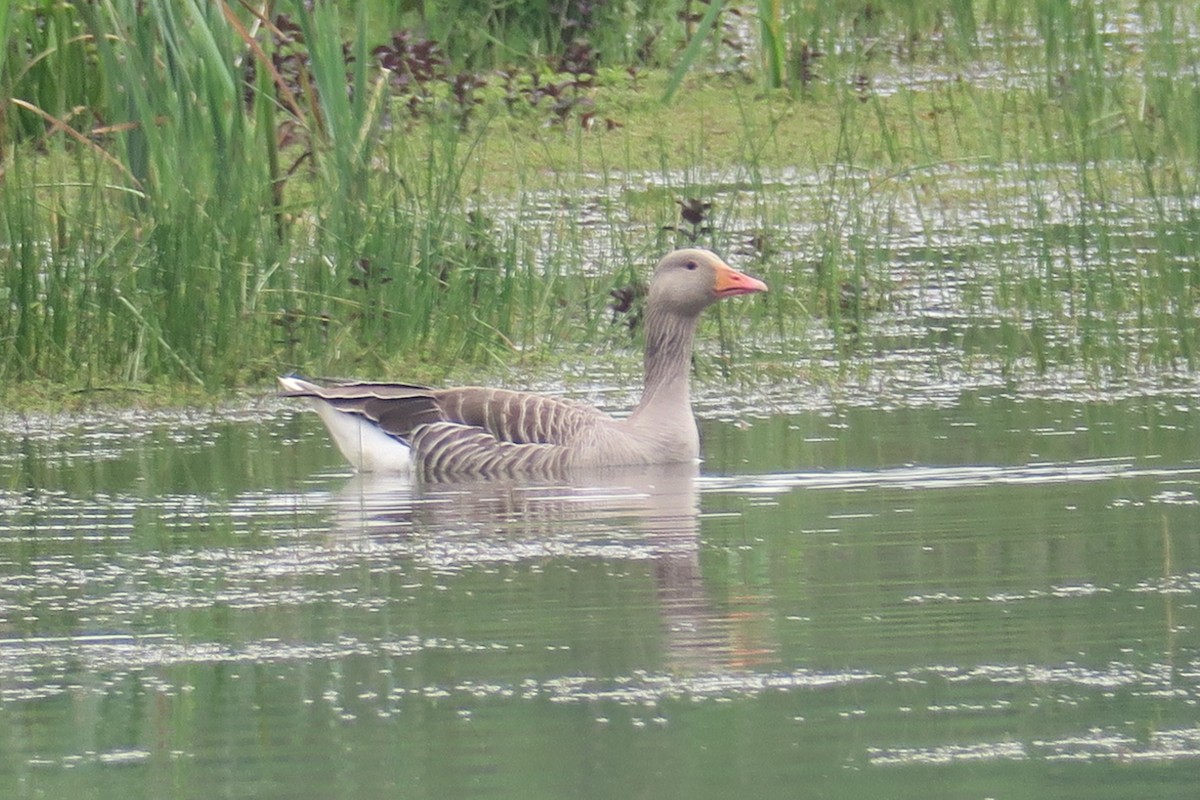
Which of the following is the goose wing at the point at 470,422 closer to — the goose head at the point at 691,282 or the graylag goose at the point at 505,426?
the graylag goose at the point at 505,426

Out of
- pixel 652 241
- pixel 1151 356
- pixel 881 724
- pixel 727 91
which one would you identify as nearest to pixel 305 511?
pixel 881 724

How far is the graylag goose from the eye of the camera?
8.03 metres

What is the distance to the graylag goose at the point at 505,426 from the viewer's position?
8031 millimetres

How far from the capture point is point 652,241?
1133cm

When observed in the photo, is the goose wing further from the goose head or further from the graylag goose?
the goose head

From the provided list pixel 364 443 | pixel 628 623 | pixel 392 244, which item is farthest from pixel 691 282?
pixel 628 623

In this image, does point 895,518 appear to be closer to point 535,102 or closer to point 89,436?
point 89,436

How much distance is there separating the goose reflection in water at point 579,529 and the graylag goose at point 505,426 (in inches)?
Result: 3.2

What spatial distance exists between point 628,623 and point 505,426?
2.91m

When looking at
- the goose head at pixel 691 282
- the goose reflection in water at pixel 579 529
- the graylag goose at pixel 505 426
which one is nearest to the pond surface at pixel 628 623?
the goose reflection in water at pixel 579 529

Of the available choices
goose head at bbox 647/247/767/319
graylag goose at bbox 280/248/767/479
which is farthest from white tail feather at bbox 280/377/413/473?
goose head at bbox 647/247/767/319

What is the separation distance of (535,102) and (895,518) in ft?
26.0

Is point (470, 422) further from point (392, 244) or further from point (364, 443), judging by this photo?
point (392, 244)

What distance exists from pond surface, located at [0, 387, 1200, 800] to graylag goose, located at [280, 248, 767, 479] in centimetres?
14
